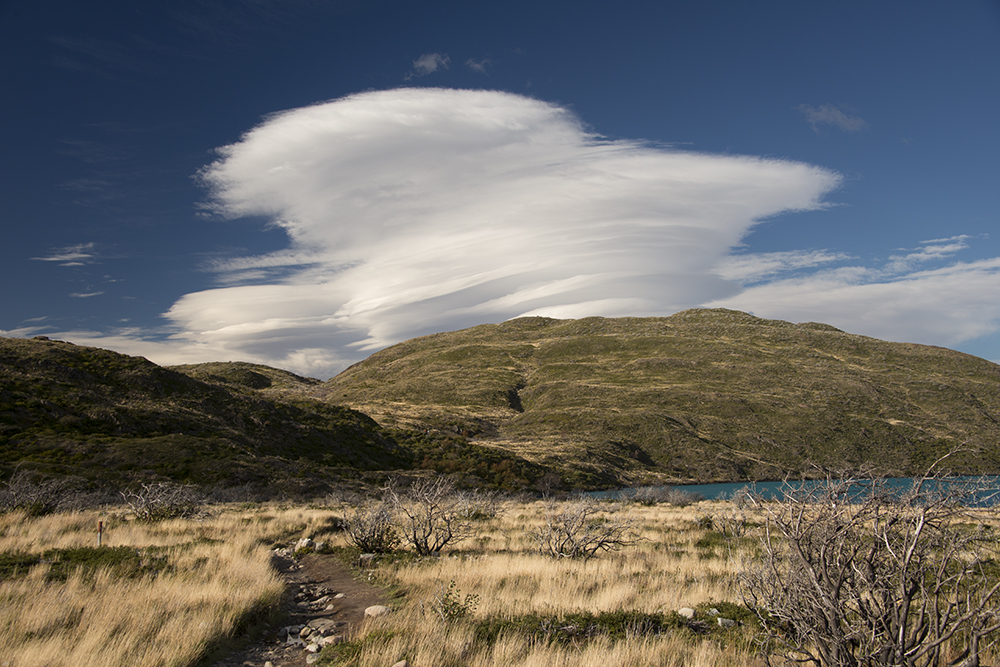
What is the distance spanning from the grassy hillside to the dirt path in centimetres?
6276

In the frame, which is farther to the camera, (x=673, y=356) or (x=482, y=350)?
(x=482, y=350)

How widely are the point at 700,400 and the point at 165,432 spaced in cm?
9930

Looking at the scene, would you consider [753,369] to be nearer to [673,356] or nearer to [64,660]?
[673,356]

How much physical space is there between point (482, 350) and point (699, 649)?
167 m

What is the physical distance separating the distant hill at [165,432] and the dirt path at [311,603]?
24823mm

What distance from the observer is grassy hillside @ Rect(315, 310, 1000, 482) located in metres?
88.5

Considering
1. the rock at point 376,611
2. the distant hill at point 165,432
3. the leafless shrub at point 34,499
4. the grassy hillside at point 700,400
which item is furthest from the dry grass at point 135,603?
the grassy hillside at point 700,400

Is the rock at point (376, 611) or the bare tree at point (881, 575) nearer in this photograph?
the bare tree at point (881, 575)

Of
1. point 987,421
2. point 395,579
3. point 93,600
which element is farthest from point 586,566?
point 987,421

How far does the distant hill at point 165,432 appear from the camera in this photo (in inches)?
1431

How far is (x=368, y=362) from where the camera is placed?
190000 millimetres

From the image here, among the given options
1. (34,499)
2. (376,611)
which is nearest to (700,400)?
(34,499)

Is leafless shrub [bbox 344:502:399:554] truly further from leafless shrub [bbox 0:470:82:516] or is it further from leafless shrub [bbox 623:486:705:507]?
leafless shrub [bbox 623:486:705:507]

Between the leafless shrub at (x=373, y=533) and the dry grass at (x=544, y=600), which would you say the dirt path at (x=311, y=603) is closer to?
the dry grass at (x=544, y=600)
